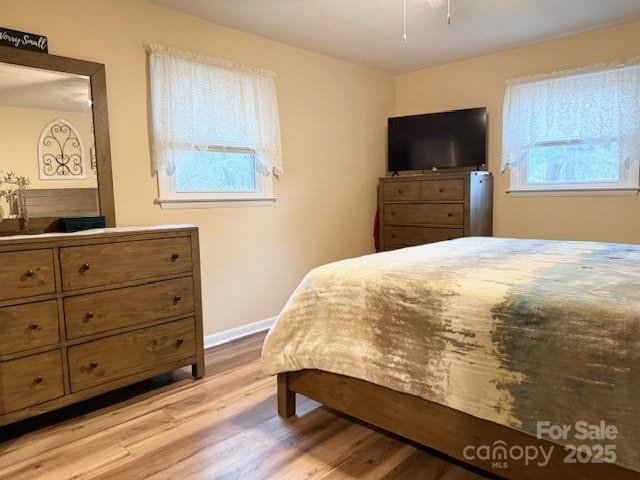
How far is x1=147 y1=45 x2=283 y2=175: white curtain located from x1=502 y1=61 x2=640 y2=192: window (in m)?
2.13

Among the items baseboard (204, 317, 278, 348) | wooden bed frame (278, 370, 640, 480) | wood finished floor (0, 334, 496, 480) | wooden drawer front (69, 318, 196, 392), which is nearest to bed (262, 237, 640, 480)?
wooden bed frame (278, 370, 640, 480)

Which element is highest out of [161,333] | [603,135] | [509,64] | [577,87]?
[509,64]

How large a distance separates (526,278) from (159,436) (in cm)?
172

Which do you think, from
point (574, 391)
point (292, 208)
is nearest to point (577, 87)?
point (292, 208)

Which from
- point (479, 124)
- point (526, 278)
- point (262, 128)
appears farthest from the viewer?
point (479, 124)

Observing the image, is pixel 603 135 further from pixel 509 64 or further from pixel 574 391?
pixel 574 391

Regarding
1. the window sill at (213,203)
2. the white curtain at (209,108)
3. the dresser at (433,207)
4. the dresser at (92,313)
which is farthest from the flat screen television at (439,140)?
the dresser at (92,313)

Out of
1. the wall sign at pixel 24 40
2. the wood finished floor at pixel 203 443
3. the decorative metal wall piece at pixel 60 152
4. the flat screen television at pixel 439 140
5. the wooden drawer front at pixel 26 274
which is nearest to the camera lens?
the wood finished floor at pixel 203 443

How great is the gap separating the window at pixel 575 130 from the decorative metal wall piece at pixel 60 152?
11.2 feet

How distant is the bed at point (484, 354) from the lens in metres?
1.28

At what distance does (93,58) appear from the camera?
8.63 ft

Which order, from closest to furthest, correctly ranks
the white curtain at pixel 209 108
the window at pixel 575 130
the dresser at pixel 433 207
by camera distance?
the white curtain at pixel 209 108 < the window at pixel 575 130 < the dresser at pixel 433 207

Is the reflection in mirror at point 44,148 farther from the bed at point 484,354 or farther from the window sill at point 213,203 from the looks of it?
the bed at point 484,354

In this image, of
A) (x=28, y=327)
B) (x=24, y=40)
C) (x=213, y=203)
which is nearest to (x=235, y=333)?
(x=213, y=203)
